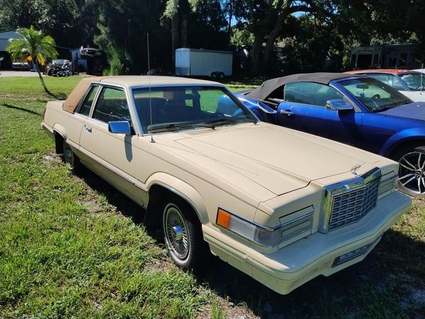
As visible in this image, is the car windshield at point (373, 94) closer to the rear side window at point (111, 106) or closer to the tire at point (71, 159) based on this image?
the rear side window at point (111, 106)

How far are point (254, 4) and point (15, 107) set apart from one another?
2545 centimetres

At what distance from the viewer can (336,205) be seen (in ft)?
9.77

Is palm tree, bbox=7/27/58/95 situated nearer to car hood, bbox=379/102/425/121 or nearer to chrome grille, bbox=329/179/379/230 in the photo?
car hood, bbox=379/102/425/121

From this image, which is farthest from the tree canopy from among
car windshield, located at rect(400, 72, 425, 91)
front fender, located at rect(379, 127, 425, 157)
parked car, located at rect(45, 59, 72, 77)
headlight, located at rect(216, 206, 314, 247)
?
headlight, located at rect(216, 206, 314, 247)

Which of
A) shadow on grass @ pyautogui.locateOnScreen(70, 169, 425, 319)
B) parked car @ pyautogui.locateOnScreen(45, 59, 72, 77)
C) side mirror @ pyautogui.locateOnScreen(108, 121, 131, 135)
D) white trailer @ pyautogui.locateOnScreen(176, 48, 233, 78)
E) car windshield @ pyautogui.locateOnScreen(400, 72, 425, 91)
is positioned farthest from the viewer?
parked car @ pyautogui.locateOnScreen(45, 59, 72, 77)

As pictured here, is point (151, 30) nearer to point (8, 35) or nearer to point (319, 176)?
point (8, 35)

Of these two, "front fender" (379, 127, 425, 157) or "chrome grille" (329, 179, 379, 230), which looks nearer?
"chrome grille" (329, 179, 379, 230)

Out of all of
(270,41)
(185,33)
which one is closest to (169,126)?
(270,41)

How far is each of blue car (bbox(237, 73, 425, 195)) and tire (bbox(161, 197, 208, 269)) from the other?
10.1 feet

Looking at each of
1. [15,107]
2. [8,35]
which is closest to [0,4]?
[8,35]

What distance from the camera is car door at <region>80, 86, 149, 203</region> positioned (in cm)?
398

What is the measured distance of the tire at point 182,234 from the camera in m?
3.27

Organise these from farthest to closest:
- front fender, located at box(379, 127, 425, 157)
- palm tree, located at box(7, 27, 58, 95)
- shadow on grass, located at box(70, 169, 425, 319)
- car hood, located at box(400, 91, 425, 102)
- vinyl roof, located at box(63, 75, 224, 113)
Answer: palm tree, located at box(7, 27, 58, 95) → car hood, located at box(400, 91, 425, 102) → front fender, located at box(379, 127, 425, 157) → vinyl roof, located at box(63, 75, 224, 113) → shadow on grass, located at box(70, 169, 425, 319)

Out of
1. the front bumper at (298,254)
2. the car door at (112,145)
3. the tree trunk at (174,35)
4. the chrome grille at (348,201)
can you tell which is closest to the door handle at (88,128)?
the car door at (112,145)
